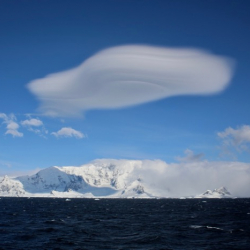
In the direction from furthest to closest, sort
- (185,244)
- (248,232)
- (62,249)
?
1. (248,232)
2. (185,244)
3. (62,249)

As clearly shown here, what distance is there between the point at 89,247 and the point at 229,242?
2796 centimetres

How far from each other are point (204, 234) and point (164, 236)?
9.69 metres

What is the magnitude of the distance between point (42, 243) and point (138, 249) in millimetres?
19606

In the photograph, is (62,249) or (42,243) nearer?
(62,249)

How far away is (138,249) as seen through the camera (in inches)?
2111

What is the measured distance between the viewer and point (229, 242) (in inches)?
2346

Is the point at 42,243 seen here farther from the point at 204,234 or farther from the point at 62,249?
the point at 204,234

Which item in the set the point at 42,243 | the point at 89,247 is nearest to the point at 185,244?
the point at 89,247

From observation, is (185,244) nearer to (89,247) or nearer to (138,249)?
(138,249)

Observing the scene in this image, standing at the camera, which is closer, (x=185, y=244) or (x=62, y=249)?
(x=62, y=249)

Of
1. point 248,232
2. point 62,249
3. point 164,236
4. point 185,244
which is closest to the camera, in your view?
point 62,249

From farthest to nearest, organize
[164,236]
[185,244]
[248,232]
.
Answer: [248,232] < [164,236] < [185,244]

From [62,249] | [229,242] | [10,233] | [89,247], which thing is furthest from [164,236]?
[10,233]

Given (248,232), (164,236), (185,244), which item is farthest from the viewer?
(248,232)
